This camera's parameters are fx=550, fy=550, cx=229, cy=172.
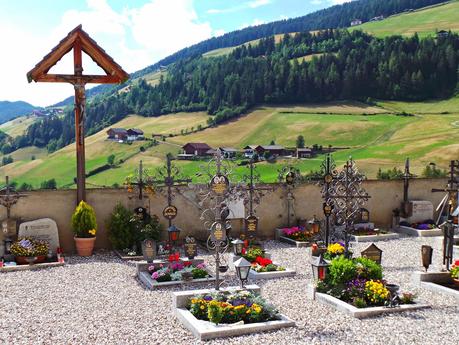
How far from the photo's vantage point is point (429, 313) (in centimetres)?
1257

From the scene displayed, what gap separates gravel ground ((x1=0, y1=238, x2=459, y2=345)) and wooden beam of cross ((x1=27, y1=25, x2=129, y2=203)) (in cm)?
458

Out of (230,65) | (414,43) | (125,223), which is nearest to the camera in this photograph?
(125,223)

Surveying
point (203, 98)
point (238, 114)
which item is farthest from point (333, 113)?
point (203, 98)

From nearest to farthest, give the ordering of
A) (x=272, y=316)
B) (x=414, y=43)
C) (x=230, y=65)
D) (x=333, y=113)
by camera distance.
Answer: (x=272, y=316) < (x=333, y=113) < (x=414, y=43) < (x=230, y=65)

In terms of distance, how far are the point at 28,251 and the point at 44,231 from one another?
4.52 ft

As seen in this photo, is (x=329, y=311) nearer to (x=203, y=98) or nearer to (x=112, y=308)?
(x=112, y=308)

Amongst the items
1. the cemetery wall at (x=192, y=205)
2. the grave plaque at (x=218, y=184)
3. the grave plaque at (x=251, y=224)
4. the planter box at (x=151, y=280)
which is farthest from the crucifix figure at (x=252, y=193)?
the grave plaque at (x=218, y=184)

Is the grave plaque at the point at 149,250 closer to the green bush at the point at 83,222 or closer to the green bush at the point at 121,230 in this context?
the green bush at the point at 121,230

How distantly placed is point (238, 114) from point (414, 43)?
46787 mm

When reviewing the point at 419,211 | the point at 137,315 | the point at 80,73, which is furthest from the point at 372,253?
the point at 80,73

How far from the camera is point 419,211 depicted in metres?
25.3

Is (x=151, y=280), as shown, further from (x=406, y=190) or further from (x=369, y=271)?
(x=406, y=190)

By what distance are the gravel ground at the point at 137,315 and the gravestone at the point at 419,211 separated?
27.4 ft

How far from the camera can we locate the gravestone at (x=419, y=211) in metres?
25.1
